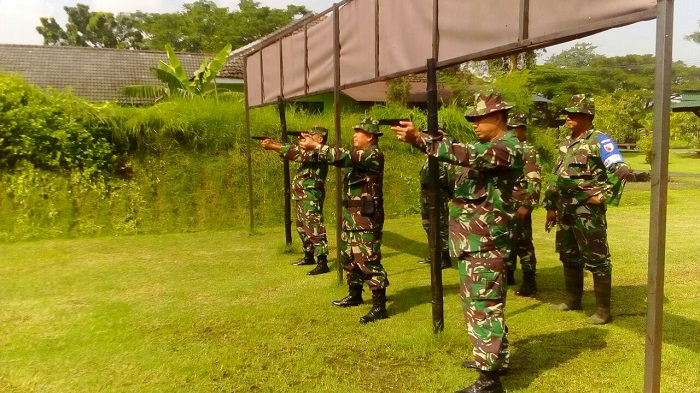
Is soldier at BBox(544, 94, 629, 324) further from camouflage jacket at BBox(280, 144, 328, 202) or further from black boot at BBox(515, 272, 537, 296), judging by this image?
camouflage jacket at BBox(280, 144, 328, 202)

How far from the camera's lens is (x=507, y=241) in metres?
3.23

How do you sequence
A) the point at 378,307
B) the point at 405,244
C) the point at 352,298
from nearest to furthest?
the point at 378,307 → the point at 352,298 → the point at 405,244

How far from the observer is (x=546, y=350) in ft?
12.5

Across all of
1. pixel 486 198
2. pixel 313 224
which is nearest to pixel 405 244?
pixel 313 224

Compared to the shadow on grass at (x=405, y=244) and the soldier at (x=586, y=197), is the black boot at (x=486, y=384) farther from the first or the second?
the shadow on grass at (x=405, y=244)

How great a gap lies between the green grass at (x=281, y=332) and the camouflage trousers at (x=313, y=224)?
45cm

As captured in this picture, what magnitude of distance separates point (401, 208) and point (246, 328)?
736 centimetres

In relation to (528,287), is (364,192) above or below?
above

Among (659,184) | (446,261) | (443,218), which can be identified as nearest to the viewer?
(659,184)

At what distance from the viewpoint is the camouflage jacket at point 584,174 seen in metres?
4.09

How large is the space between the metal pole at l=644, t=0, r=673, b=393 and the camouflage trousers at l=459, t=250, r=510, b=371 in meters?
0.80

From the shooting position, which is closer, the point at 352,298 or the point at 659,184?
the point at 659,184

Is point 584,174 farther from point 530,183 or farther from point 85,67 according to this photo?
point 85,67

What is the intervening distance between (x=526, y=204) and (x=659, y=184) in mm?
2635
